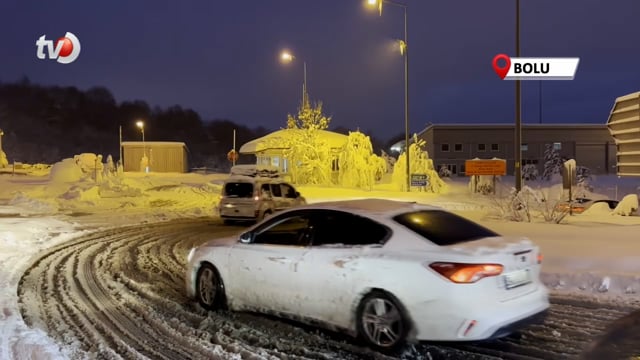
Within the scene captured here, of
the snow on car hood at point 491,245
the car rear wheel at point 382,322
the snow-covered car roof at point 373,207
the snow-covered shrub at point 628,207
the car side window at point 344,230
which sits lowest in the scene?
the car rear wheel at point 382,322

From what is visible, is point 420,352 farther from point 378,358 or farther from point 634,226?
point 634,226

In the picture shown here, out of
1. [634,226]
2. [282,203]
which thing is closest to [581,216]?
[634,226]

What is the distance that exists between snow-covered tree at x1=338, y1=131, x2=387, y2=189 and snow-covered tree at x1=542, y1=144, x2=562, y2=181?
24.2 meters

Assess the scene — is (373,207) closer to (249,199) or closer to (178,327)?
(178,327)

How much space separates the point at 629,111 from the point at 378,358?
15.6m

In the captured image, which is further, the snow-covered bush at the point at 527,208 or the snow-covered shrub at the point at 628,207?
the snow-covered shrub at the point at 628,207

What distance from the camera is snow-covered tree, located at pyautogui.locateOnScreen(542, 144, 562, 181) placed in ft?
189

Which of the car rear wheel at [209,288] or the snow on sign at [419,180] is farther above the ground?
the snow on sign at [419,180]

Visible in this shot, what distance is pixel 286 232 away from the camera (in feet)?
23.0

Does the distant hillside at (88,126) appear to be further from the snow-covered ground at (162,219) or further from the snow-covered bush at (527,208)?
the snow-covered bush at (527,208)

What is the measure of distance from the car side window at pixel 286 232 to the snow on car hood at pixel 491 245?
1.79m

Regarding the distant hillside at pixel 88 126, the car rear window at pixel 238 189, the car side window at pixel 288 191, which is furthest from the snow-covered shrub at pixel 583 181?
the distant hillside at pixel 88 126

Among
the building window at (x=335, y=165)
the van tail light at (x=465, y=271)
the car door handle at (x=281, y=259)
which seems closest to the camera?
the van tail light at (x=465, y=271)

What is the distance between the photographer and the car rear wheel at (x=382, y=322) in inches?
226
